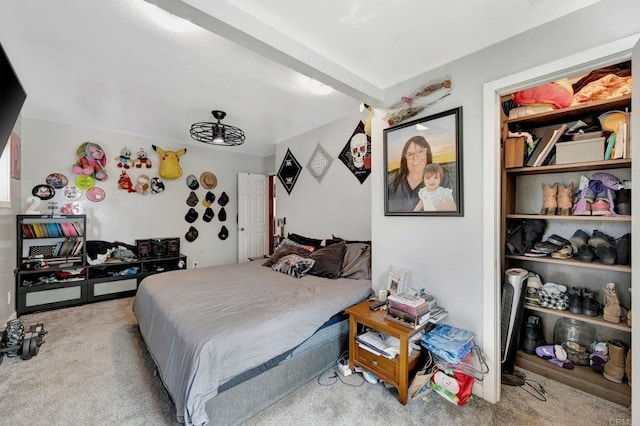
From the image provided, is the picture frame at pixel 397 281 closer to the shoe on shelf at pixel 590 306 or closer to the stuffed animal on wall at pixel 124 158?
the shoe on shelf at pixel 590 306

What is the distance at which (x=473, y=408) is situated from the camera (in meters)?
1.68

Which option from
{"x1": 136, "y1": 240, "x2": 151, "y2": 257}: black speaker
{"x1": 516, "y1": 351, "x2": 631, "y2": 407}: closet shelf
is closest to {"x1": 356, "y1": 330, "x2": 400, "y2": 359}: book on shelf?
{"x1": 516, "y1": 351, "x2": 631, "y2": 407}: closet shelf

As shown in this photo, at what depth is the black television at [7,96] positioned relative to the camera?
136cm

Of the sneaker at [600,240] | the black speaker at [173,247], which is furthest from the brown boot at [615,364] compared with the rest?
the black speaker at [173,247]

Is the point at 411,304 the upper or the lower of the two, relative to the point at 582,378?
upper

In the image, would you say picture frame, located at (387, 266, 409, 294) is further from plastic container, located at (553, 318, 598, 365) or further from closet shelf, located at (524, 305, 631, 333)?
plastic container, located at (553, 318, 598, 365)

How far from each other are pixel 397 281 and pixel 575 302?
1.21 meters

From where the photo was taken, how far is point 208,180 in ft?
15.7

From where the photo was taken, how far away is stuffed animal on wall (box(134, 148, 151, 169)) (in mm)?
4145

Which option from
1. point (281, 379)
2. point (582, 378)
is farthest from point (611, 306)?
point (281, 379)

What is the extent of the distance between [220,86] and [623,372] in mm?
3769

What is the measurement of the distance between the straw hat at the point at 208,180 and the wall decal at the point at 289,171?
1.26m

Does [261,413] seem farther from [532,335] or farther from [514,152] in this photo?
[514,152]

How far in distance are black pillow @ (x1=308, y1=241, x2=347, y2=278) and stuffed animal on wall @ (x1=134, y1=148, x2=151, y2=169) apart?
10.4ft
